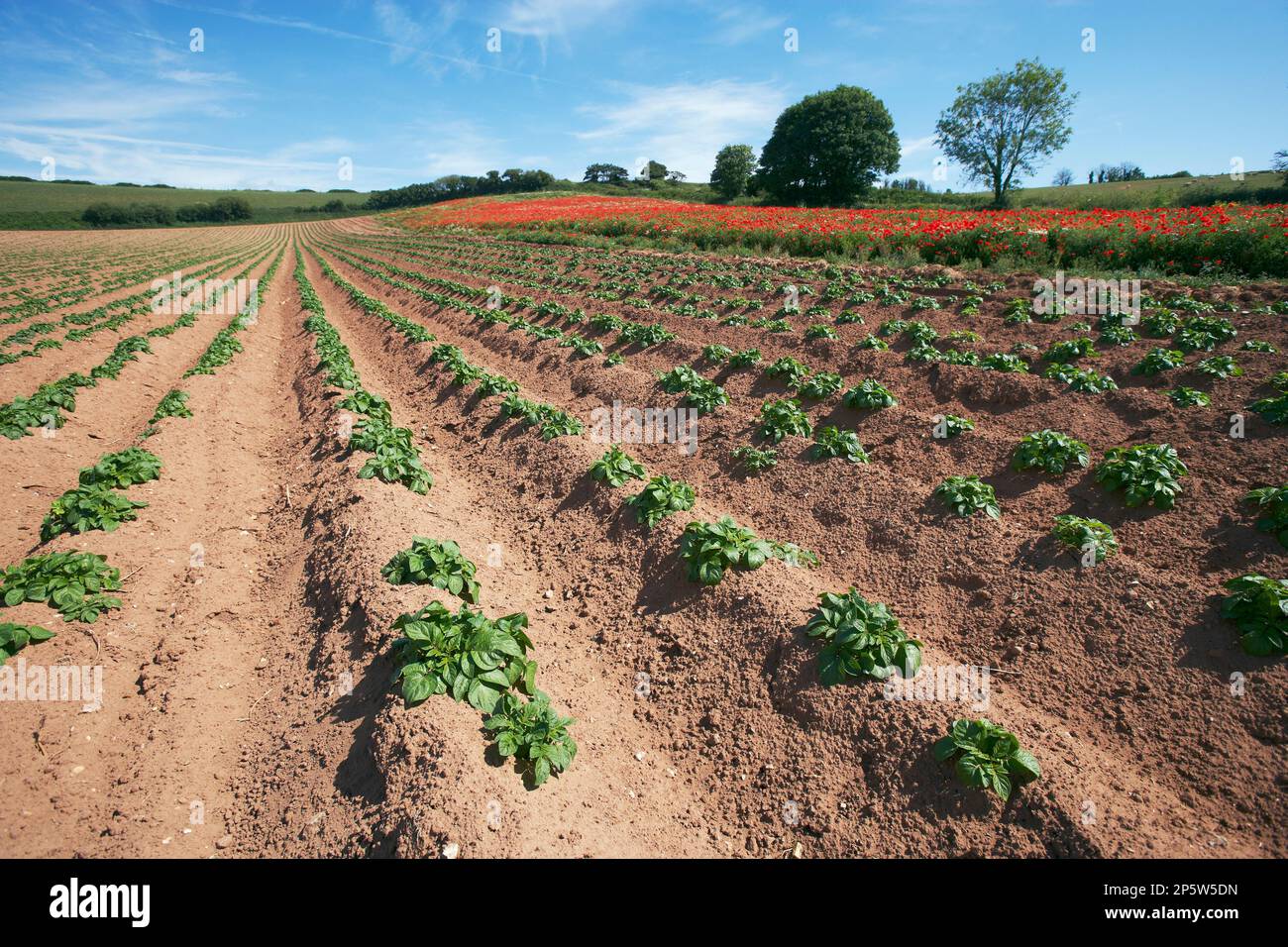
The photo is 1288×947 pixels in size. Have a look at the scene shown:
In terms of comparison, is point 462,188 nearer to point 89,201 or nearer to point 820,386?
point 89,201

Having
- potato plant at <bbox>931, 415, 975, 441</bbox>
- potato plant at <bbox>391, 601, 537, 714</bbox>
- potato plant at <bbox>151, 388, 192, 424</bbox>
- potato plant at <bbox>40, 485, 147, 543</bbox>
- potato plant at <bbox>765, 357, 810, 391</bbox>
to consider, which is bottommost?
potato plant at <bbox>391, 601, 537, 714</bbox>

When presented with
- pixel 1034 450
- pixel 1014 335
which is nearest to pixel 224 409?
pixel 1034 450

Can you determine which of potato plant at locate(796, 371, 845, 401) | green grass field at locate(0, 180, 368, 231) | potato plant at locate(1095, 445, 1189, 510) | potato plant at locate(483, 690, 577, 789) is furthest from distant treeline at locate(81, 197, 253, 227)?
potato plant at locate(1095, 445, 1189, 510)

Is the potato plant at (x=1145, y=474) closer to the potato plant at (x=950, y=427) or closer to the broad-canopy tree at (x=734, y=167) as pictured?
the potato plant at (x=950, y=427)

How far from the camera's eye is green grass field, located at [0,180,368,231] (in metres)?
89.5

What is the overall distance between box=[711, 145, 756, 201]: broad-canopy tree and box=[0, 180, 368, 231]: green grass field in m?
82.0

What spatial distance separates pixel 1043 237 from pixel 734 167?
197ft

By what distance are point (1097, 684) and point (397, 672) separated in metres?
5.55

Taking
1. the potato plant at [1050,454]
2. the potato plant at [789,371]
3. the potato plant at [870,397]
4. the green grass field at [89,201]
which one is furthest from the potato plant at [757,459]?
the green grass field at [89,201]

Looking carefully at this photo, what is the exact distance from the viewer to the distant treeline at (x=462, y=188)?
100m

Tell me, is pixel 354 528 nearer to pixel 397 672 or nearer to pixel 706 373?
pixel 397 672

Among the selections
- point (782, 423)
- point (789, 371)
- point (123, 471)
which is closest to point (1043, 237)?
point (789, 371)

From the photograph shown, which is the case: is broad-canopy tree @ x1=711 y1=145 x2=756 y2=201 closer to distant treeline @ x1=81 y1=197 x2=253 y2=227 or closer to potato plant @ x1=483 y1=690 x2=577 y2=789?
potato plant @ x1=483 y1=690 x2=577 y2=789

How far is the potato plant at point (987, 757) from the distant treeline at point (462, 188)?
348 ft
